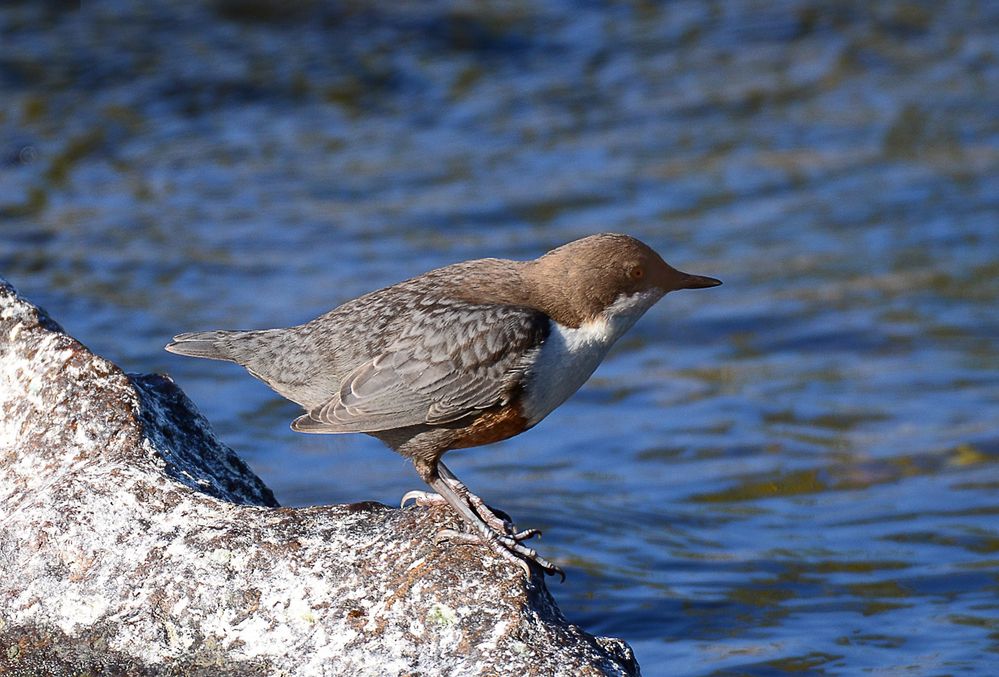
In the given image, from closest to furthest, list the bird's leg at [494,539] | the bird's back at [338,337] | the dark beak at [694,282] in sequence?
the bird's leg at [494,539] < the bird's back at [338,337] < the dark beak at [694,282]

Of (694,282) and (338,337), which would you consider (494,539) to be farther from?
(694,282)

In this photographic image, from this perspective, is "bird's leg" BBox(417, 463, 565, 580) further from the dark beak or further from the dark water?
the dark water

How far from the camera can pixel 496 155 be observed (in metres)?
10.8

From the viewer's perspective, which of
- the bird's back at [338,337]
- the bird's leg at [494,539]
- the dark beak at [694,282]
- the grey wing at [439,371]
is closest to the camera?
the bird's leg at [494,539]

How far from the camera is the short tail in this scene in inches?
169

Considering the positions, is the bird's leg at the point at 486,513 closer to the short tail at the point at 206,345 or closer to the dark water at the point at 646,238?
the short tail at the point at 206,345

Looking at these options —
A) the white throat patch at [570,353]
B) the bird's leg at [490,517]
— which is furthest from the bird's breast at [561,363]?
the bird's leg at [490,517]

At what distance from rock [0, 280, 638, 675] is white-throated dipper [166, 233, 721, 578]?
0.34m

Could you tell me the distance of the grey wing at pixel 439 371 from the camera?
391 cm

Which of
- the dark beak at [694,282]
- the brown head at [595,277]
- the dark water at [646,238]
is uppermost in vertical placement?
the brown head at [595,277]

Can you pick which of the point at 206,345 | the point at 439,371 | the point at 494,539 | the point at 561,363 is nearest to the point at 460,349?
the point at 439,371

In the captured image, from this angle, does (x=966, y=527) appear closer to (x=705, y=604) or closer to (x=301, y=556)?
(x=705, y=604)

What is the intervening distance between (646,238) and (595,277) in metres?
5.28

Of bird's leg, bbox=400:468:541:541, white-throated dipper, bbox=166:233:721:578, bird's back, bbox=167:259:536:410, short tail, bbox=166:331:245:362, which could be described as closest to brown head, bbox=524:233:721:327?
white-throated dipper, bbox=166:233:721:578
